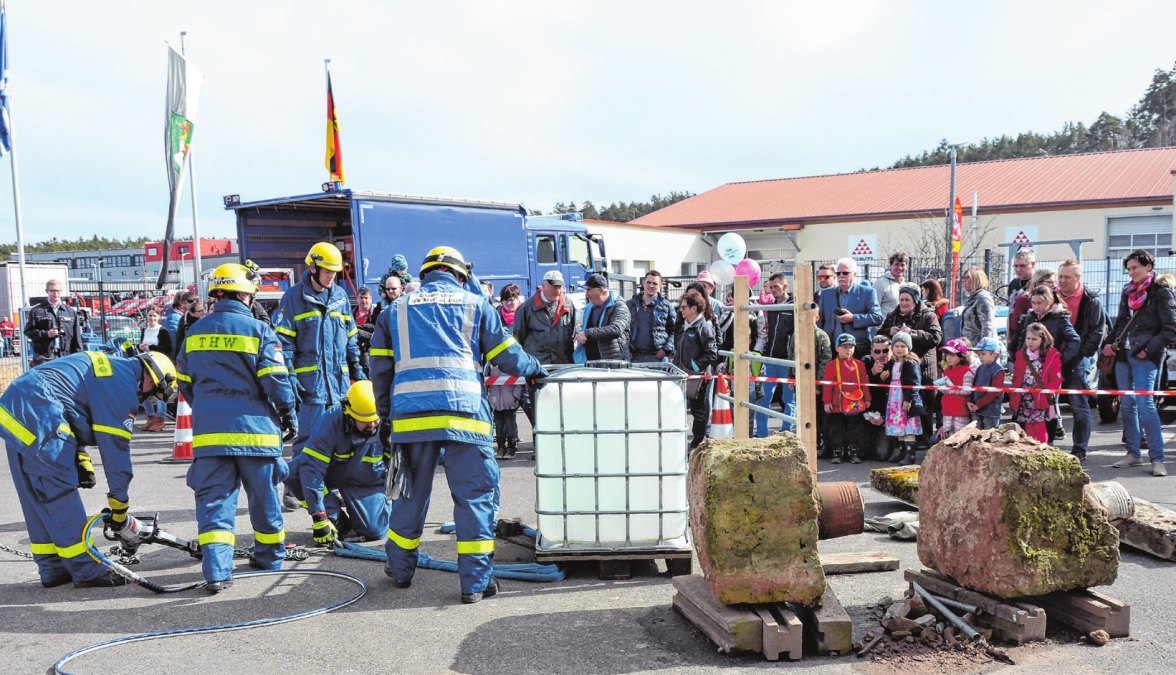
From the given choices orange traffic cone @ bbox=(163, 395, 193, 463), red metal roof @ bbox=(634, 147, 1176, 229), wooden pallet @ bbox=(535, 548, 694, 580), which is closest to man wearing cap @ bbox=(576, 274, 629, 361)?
wooden pallet @ bbox=(535, 548, 694, 580)

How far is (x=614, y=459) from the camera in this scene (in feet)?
15.5

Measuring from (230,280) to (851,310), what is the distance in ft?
20.5

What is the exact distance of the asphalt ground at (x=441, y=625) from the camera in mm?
3600

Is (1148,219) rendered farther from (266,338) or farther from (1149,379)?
(266,338)

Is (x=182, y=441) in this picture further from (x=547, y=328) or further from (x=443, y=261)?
(x=443, y=261)

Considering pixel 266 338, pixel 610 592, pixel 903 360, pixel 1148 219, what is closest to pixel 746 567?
pixel 610 592

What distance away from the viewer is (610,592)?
4.55m

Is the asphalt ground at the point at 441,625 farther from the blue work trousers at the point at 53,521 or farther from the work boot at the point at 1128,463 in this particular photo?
the work boot at the point at 1128,463

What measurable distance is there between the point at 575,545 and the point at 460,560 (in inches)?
26.7

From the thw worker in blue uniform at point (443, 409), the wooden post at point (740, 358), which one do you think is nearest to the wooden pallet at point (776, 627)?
the thw worker in blue uniform at point (443, 409)

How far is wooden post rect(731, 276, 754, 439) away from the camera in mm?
5203

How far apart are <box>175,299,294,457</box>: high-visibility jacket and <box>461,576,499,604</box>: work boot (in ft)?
4.72

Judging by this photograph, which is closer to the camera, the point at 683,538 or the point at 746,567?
the point at 746,567

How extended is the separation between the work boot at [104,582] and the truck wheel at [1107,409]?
945 cm
